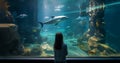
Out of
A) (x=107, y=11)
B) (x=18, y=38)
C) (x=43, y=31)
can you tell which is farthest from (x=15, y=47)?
(x=107, y=11)

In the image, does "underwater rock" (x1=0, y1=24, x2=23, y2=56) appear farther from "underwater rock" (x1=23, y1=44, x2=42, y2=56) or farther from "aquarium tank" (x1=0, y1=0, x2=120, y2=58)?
"underwater rock" (x1=23, y1=44, x2=42, y2=56)

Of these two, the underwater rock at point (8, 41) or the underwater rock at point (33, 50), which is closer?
the underwater rock at point (8, 41)

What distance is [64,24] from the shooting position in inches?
408

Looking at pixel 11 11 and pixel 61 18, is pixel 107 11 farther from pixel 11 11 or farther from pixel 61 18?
pixel 11 11

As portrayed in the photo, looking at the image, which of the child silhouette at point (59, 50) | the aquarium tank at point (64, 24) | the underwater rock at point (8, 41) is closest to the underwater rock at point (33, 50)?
the aquarium tank at point (64, 24)

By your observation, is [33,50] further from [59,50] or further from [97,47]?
[59,50]

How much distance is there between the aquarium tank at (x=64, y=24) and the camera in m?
10.1

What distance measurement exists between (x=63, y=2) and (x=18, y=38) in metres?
2.34

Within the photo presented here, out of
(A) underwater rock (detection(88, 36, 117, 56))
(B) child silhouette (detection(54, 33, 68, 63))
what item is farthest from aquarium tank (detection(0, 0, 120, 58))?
(B) child silhouette (detection(54, 33, 68, 63))

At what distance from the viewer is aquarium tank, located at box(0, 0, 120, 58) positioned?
10.1 m

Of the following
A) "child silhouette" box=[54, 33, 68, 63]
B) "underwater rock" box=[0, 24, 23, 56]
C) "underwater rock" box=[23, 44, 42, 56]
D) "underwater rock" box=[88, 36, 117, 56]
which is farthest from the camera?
"underwater rock" box=[88, 36, 117, 56]

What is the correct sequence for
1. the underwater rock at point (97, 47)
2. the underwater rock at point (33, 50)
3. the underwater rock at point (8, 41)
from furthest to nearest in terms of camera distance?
the underwater rock at point (97, 47) < the underwater rock at point (33, 50) < the underwater rock at point (8, 41)

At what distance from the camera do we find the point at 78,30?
35.3 ft

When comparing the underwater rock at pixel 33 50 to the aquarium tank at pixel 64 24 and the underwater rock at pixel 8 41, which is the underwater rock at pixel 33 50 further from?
the underwater rock at pixel 8 41
